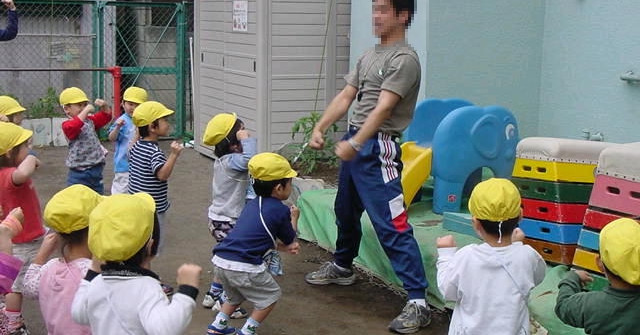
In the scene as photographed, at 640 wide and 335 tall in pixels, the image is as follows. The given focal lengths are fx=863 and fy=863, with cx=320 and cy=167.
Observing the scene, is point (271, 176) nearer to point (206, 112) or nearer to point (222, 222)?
point (222, 222)

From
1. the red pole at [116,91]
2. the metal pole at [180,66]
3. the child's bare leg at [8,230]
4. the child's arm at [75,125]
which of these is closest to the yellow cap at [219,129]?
the child's arm at [75,125]

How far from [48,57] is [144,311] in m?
10.9

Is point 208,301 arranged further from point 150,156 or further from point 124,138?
point 124,138

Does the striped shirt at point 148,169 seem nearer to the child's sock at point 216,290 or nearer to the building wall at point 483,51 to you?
the child's sock at point 216,290

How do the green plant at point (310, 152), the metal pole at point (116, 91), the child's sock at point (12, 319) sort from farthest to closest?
→ the metal pole at point (116, 91) < the green plant at point (310, 152) < the child's sock at point (12, 319)

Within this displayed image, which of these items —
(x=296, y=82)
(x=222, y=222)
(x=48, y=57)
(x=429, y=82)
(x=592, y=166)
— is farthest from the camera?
(x=48, y=57)

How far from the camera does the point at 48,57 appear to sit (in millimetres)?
13266

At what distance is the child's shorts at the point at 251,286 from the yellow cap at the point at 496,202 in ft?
5.17

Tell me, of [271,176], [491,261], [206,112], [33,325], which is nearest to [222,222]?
[271,176]

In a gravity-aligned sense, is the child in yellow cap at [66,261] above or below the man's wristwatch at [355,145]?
below

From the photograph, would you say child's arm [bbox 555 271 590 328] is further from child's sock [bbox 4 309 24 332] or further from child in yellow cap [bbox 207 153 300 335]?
child's sock [bbox 4 309 24 332]

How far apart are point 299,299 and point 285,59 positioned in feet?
12.9

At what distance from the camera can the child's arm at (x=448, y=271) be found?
384 centimetres

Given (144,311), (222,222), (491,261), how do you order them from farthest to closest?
(222,222)
(491,261)
(144,311)
